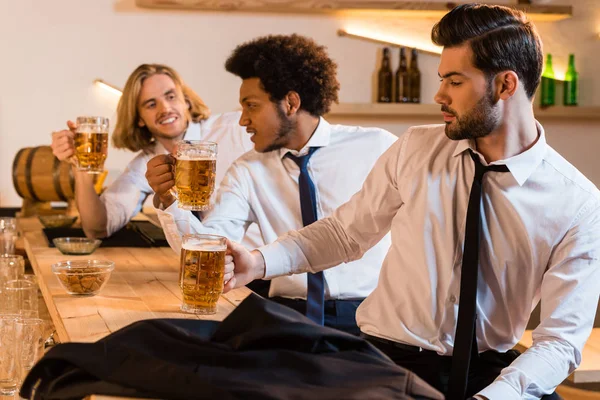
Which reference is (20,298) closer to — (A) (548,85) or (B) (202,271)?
(B) (202,271)

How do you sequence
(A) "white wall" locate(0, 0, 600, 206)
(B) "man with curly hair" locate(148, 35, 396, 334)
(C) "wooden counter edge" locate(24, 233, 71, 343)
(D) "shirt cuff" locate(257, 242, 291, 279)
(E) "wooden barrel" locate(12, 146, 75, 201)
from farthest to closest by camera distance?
(A) "white wall" locate(0, 0, 600, 206) → (E) "wooden barrel" locate(12, 146, 75, 201) → (B) "man with curly hair" locate(148, 35, 396, 334) → (D) "shirt cuff" locate(257, 242, 291, 279) → (C) "wooden counter edge" locate(24, 233, 71, 343)

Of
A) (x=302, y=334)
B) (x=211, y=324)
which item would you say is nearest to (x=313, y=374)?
(x=302, y=334)

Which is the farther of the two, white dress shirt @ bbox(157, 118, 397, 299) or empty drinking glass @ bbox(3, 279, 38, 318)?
white dress shirt @ bbox(157, 118, 397, 299)

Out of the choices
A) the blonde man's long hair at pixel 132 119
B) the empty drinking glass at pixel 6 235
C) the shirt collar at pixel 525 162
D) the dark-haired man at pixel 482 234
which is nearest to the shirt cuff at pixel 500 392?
the dark-haired man at pixel 482 234

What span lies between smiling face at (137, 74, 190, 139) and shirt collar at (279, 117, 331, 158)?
84 cm

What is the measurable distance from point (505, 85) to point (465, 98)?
101mm

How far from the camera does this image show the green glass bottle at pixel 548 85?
5586mm

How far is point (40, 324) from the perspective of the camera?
5.65 feet

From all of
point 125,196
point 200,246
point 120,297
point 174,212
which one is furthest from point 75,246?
point 200,246

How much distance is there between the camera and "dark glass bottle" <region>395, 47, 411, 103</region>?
550 centimetres

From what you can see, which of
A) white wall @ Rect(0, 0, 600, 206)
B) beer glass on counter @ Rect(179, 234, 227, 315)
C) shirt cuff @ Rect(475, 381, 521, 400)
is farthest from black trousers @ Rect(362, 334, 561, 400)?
white wall @ Rect(0, 0, 600, 206)

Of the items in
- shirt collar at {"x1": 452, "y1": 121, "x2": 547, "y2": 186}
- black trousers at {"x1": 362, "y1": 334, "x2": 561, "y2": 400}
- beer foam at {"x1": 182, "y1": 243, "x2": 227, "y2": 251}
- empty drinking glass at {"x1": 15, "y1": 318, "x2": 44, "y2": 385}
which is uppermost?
shirt collar at {"x1": 452, "y1": 121, "x2": 547, "y2": 186}

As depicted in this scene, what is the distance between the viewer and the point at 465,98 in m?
2.01

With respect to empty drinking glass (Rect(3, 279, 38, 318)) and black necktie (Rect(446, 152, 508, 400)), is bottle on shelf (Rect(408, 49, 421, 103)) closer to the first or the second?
black necktie (Rect(446, 152, 508, 400))
